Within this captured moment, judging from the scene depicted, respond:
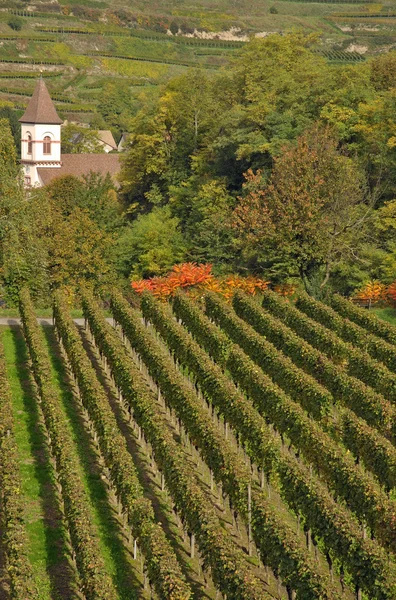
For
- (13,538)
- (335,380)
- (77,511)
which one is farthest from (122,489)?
(335,380)

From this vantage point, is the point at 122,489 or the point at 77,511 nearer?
the point at 77,511

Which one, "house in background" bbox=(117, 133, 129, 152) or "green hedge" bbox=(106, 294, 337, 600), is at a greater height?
"green hedge" bbox=(106, 294, 337, 600)

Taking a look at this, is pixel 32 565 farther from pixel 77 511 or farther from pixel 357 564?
pixel 357 564

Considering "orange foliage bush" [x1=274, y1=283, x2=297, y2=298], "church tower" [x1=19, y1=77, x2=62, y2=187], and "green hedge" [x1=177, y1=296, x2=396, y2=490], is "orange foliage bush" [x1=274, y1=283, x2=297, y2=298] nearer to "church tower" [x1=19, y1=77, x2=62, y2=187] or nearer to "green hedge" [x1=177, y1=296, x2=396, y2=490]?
"green hedge" [x1=177, y1=296, x2=396, y2=490]

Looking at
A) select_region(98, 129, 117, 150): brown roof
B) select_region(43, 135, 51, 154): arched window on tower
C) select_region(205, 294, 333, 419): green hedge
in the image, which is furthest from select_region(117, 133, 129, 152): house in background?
select_region(205, 294, 333, 419): green hedge

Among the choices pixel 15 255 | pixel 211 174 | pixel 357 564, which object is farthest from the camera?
pixel 211 174

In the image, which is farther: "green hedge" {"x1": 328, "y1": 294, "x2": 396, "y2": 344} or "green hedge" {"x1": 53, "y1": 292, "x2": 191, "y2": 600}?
"green hedge" {"x1": 328, "y1": 294, "x2": 396, "y2": 344}

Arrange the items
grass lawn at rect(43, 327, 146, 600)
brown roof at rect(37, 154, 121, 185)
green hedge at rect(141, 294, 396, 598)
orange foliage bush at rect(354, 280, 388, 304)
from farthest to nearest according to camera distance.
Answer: brown roof at rect(37, 154, 121, 185) < orange foliage bush at rect(354, 280, 388, 304) < grass lawn at rect(43, 327, 146, 600) < green hedge at rect(141, 294, 396, 598)
